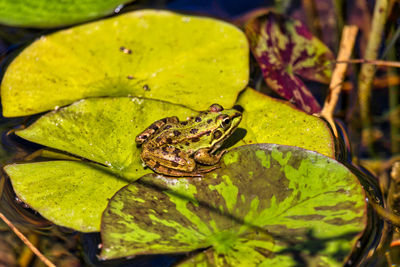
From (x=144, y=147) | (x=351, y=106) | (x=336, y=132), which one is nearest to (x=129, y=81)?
(x=144, y=147)

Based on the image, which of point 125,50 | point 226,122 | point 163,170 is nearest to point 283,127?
point 226,122

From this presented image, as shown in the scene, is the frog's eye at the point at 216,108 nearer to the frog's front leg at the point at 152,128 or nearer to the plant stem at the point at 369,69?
the frog's front leg at the point at 152,128

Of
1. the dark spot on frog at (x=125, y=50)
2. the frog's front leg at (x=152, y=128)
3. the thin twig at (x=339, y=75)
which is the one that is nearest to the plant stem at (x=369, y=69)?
the thin twig at (x=339, y=75)

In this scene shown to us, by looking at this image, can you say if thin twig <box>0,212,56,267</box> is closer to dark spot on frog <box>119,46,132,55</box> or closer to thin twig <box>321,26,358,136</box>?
dark spot on frog <box>119,46,132,55</box>

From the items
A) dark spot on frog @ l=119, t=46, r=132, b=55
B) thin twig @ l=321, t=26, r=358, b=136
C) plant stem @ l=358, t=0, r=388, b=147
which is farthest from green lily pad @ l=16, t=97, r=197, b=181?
plant stem @ l=358, t=0, r=388, b=147

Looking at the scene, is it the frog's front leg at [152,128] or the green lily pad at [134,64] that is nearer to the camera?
the frog's front leg at [152,128]

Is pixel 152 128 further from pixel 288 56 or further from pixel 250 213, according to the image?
pixel 288 56

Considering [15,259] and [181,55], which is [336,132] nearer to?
[181,55]
